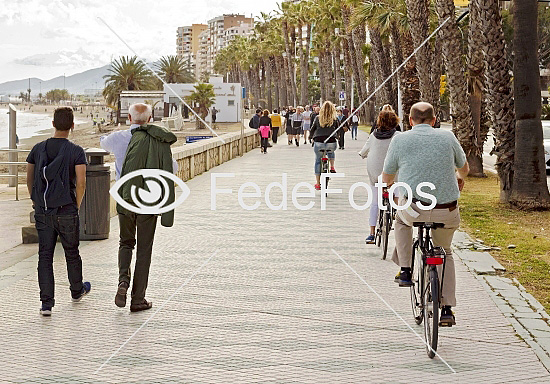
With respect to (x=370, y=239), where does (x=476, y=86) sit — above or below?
above

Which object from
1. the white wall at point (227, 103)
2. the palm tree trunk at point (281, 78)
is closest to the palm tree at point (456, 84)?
the white wall at point (227, 103)

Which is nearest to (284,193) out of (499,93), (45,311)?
(499,93)

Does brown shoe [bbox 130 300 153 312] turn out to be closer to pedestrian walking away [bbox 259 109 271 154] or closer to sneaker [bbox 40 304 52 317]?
sneaker [bbox 40 304 52 317]

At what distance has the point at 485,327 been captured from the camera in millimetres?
7113

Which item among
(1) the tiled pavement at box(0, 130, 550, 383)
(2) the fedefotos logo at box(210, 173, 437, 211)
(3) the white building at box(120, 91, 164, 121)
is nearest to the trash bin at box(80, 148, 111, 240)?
(1) the tiled pavement at box(0, 130, 550, 383)

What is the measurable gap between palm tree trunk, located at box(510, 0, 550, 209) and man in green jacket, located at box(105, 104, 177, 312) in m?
9.13

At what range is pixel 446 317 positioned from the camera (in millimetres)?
6461

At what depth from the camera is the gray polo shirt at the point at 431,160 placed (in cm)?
652

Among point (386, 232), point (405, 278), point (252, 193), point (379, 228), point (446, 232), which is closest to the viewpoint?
point (446, 232)

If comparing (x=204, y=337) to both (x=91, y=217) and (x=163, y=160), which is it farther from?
(x=91, y=217)

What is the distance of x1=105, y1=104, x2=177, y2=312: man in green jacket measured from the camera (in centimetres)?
762

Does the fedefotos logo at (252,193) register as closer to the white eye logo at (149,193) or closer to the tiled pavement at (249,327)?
the white eye logo at (149,193)

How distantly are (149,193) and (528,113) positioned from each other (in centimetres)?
952

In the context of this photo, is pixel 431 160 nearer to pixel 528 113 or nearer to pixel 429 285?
pixel 429 285
